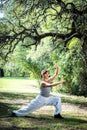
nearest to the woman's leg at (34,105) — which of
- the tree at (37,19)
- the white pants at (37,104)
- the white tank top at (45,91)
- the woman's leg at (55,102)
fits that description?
the white pants at (37,104)

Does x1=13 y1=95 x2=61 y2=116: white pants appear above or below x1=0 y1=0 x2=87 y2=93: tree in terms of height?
below

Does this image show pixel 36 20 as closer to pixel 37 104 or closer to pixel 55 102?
pixel 55 102

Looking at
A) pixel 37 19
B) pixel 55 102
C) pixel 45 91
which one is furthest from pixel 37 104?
pixel 37 19

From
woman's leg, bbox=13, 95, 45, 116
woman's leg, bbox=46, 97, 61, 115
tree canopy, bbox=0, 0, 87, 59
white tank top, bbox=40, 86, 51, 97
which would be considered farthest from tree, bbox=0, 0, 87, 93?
woman's leg, bbox=13, 95, 45, 116

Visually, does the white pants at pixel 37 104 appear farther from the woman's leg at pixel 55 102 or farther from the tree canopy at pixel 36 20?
the tree canopy at pixel 36 20

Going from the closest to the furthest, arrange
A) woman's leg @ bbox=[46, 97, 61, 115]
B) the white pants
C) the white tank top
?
1. the white tank top
2. the white pants
3. woman's leg @ bbox=[46, 97, 61, 115]

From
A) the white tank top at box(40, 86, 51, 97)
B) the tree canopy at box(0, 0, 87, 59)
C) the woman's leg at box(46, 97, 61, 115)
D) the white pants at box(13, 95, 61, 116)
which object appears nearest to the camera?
the white tank top at box(40, 86, 51, 97)

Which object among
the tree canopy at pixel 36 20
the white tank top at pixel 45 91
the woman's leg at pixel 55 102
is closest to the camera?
the white tank top at pixel 45 91

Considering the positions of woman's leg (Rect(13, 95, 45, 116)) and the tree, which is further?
the tree

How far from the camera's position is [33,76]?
4081 centimetres

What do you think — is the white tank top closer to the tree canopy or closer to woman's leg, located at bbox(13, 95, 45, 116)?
woman's leg, located at bbox(13, 95, 45, 116)

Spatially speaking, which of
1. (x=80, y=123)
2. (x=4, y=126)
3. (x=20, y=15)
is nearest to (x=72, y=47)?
(x=20, y=15)

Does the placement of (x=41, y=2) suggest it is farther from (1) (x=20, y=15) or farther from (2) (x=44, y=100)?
(2) (x=44, y=100)

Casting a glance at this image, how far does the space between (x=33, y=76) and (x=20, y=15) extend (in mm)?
22645
